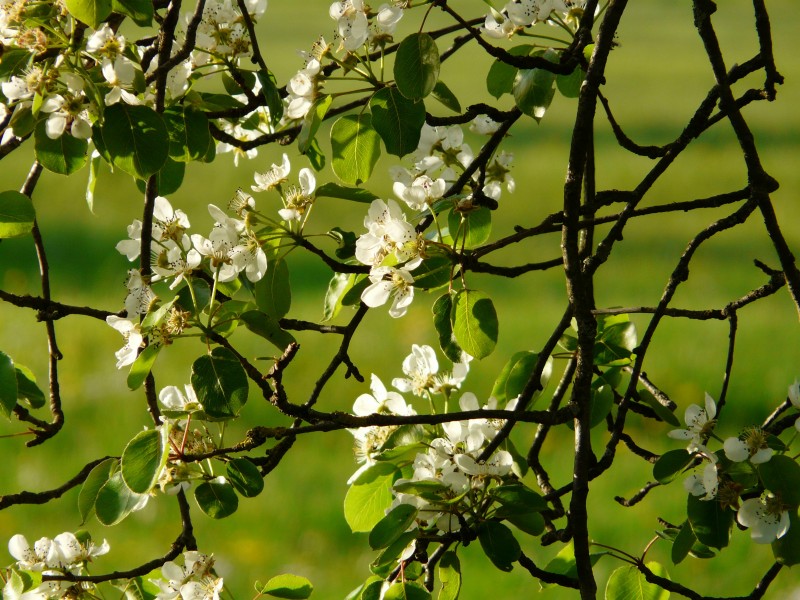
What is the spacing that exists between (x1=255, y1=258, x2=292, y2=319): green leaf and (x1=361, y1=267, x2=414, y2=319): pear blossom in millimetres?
120

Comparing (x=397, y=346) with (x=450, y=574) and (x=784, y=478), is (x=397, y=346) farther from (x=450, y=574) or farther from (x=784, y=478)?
(x=784, y=478)

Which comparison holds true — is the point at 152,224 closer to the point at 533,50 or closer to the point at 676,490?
the point at 533,50

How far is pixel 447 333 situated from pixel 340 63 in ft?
0.99

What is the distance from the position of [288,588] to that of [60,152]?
49cm

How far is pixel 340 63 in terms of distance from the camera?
100cm

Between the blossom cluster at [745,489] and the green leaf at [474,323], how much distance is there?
0.75ft

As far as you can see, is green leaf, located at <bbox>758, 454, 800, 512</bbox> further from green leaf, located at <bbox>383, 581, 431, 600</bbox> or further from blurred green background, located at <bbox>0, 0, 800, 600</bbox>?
blurred green background, located at <bbox>0, 0, 800, 600</bbox>

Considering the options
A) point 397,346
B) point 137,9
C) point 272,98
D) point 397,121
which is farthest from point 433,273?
point 397,346

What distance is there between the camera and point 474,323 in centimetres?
95

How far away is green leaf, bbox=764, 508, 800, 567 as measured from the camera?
89 centimetres

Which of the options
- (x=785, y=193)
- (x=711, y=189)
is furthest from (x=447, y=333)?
(x=785, y=193)

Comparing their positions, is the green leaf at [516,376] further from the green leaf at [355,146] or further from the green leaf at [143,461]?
the green leaf at [143,461]

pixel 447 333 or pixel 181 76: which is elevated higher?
pixel 181 76

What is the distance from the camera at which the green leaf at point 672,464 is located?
0.95 m
